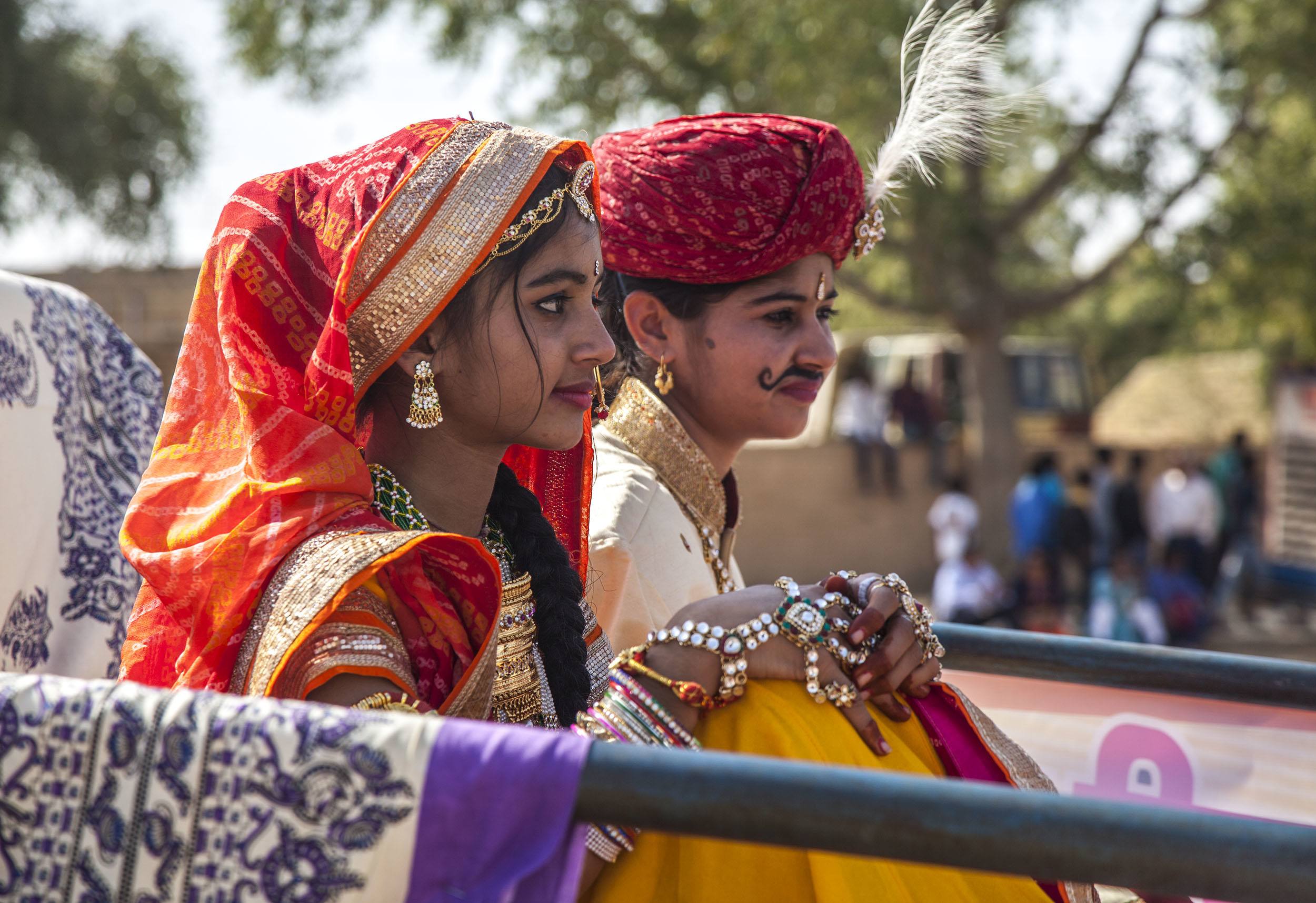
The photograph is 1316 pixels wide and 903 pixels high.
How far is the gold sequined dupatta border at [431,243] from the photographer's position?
1.62 m

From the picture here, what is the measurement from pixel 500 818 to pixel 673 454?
1.53 meters

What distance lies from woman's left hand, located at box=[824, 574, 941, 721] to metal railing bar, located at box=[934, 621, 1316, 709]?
34cm

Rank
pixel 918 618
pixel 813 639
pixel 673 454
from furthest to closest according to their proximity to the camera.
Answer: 1. pixel 673 454
2. pixel 918 618
3. pixel 813 639

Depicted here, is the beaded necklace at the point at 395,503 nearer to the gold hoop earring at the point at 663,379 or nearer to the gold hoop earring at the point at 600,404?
the gold hoop earring at the point at 600,404

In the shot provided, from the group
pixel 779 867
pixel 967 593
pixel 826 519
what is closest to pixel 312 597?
pixel 779 867

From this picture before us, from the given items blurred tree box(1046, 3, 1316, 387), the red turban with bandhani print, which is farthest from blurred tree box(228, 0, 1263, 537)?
the red turban with bandhani print

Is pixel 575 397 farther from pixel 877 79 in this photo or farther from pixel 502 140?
pixel 877 79

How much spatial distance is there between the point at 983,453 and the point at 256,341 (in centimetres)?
1354

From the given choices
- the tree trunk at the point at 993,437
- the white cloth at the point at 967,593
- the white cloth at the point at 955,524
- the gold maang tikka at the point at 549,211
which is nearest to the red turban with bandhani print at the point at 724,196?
the gold maang tikka at the point at 549,211

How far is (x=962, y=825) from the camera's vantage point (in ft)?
3.19

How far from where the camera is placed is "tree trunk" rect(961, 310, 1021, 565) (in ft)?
46.5

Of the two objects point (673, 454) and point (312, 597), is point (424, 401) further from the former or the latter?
point (673, 454)

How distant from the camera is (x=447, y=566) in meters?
1.57

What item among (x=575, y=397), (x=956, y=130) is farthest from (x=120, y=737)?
(x=956, y=130)
